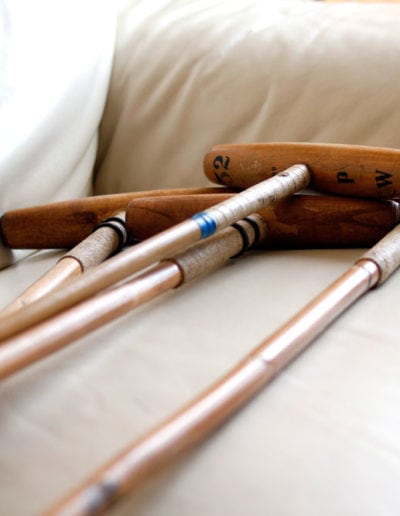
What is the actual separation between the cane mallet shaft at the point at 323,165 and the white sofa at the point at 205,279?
74 millimetres

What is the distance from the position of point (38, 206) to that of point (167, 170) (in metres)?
0.23

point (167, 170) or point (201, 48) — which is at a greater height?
point (201, 48)

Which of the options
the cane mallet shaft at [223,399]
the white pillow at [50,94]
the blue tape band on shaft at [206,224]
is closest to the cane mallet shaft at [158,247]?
the blue tape band on shaft at [206,224]

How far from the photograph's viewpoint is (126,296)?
61 cm

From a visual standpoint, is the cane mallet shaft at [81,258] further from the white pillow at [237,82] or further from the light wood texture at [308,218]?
the white pillow at [237,82]

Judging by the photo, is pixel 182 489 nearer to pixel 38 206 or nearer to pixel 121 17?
pixel 38 206

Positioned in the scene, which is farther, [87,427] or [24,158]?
[24,158]

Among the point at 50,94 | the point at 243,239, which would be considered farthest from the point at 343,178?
the point at 50,94

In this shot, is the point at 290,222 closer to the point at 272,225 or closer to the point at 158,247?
the point at 272,225

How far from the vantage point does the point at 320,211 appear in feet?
2.70

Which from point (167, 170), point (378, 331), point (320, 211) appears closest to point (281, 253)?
point (320, 211)

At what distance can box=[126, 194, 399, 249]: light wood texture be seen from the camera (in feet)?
2.65

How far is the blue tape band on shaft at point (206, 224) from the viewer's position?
71 centimetres

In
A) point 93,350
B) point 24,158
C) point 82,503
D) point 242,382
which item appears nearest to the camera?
point 82,503
